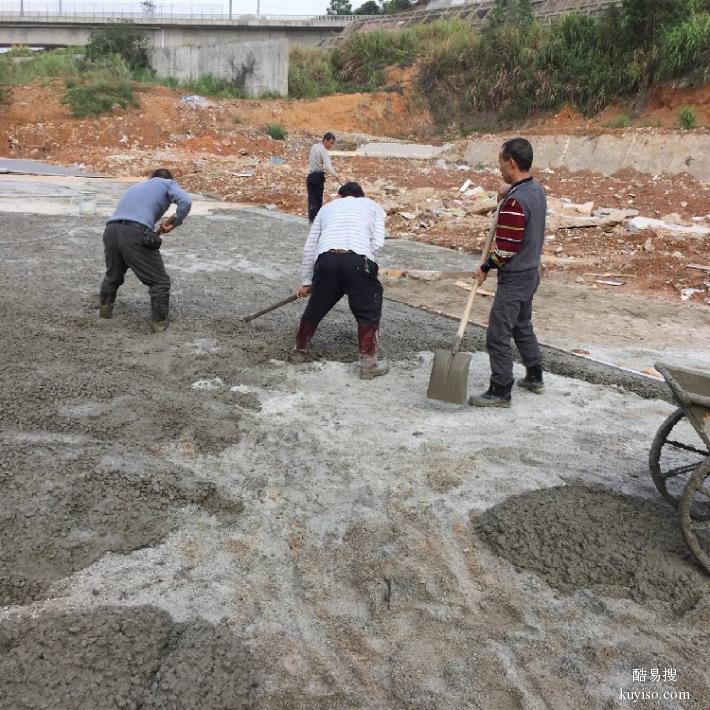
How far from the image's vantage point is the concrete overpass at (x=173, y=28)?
133ft

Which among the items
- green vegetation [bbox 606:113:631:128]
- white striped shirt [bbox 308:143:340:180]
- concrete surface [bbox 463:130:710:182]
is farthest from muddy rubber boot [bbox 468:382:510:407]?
green vegetation [bbox 606:113:631:128]

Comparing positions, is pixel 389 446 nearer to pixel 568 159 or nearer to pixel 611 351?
pixel 611 351

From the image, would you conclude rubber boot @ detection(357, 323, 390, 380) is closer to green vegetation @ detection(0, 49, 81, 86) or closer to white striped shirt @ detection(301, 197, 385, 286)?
white striped shirt @ detection(301, 197, 385, 286)

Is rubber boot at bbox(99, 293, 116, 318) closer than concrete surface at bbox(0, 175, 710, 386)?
No

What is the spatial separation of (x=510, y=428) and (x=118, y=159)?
1996 cm

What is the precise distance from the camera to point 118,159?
21.1 metres

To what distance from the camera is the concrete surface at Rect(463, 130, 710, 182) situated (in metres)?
16.7

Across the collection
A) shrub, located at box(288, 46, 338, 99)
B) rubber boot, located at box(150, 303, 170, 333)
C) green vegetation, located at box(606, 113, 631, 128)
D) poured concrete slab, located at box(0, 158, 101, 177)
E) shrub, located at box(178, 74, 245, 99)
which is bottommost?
rubber boot, located at box(150, 303, 170, 333)

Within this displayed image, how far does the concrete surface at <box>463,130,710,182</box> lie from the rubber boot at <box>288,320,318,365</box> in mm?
14618

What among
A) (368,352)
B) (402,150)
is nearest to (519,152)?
(368,352)

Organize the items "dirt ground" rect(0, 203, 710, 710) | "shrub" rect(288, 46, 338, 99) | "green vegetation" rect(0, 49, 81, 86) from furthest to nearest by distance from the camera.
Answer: "shrub" rect(288, 46, 338, 99)
"green vegetation" rect(0, 49, 81, 86)
"dirt ground" rect(0, 203, 710, 710)

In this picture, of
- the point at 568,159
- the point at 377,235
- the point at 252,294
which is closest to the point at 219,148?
the point at 568,159

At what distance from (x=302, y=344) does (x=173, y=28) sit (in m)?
42.1

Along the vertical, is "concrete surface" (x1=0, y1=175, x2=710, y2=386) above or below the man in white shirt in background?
below
